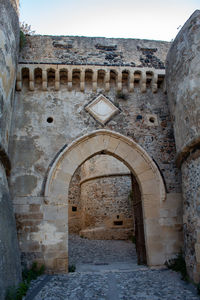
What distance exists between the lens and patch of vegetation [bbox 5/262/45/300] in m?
3.84

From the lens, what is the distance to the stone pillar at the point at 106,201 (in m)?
11.6

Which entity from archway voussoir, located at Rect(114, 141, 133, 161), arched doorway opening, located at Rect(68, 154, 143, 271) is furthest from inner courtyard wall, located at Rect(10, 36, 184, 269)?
arched doorway opening, located at Rect(68, 154, 143, 271)

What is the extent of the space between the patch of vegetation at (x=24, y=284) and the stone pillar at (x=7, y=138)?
101 millimetres

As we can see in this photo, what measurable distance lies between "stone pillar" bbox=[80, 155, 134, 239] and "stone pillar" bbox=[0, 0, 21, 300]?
22.8 ft

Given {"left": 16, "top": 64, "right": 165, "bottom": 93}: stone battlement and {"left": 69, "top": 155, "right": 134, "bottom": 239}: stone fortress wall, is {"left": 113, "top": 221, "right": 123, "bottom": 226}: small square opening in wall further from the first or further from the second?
{"left": 16, "top": 64, "right": 165, "bottom": 93}: stone battlement

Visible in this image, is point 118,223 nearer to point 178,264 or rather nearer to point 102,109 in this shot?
point 178,264

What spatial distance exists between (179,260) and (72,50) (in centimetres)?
558

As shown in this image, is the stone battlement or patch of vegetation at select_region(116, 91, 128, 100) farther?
patch of vegetation at select_region(116, 91, 128, 100)

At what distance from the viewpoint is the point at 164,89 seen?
6945mm

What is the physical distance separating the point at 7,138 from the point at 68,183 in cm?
161

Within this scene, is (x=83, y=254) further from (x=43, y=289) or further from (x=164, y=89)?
(x=164, y=89)

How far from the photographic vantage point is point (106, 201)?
1209cm

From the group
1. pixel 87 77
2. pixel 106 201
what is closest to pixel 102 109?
pixel 87 77

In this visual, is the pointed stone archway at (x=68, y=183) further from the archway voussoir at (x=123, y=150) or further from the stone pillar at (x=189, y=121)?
the stone pillar at (x=189, y=121)
